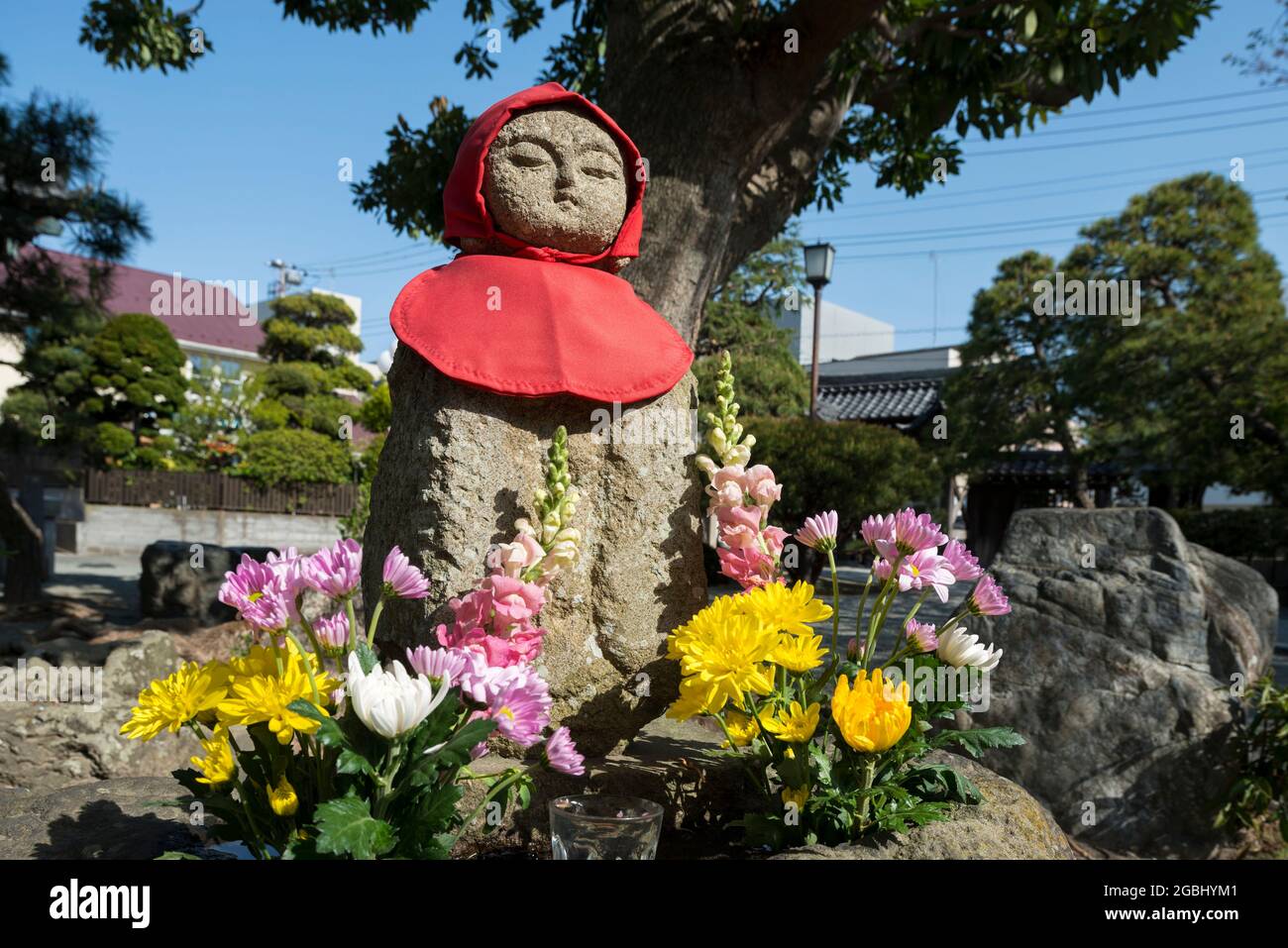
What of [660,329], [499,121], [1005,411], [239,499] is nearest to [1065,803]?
[660,329]

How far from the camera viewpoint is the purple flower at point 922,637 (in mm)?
2078

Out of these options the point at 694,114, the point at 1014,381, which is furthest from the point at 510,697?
the point at 1014,381

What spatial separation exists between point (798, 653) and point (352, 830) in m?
0.99

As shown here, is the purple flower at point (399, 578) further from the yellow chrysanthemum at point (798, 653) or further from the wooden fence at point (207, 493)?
the wooden fence at point (207, 493)

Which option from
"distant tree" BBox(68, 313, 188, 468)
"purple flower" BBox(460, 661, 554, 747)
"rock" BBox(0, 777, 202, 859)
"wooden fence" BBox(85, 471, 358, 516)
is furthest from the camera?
"distant tree" BBox(68, 313, 188, 468)

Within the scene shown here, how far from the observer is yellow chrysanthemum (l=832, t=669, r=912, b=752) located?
181cm

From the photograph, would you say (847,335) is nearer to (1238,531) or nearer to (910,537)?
(1238,531)

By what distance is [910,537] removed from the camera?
211 centimetres

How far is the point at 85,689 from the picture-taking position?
364 cm

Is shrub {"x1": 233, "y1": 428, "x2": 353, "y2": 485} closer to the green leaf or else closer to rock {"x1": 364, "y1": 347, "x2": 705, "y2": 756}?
rock {"x1": 364, "y1": 347, "x2": 705, "y2": 756}

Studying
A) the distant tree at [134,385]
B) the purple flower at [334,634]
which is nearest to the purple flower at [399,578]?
the purple flower at [334,634]

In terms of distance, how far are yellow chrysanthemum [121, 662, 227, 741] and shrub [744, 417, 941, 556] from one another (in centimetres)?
809

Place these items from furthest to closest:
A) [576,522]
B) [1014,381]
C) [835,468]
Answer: [1014,381]
[835,468]
[576,522]

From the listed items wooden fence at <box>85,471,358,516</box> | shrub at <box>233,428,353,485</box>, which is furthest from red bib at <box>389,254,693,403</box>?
wooden fence at <box>85,471,358,516</box>
